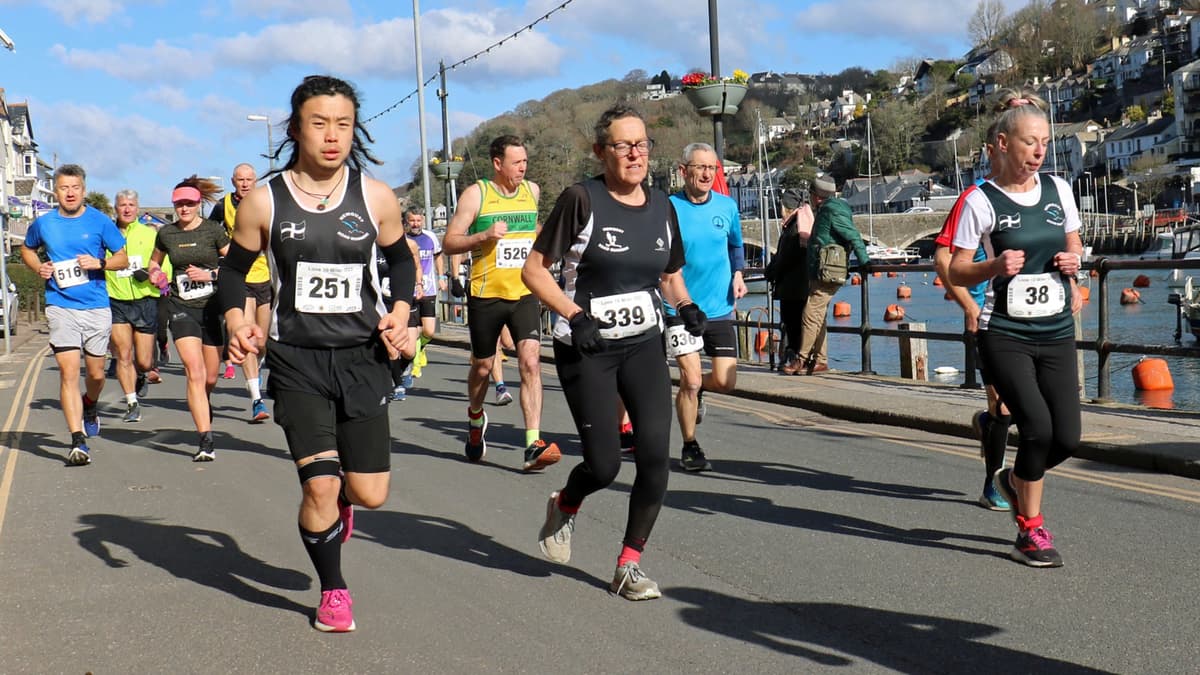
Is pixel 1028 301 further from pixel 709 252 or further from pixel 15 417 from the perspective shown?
pixel 15 417

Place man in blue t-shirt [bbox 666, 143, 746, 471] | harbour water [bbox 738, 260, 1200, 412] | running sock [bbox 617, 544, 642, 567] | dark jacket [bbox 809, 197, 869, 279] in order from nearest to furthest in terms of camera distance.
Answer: running sock [bbox 617, 544, 642, 567], man in blue t-shirt [bbox 666, 143, 746, 471], dark jacket [bbox 809, 197, 869, 279], harbour water [bbox 738, 260, 1200, 412]

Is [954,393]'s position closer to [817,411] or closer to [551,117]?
[817,411]

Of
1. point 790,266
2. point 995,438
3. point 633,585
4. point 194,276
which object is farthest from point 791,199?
point 633,585

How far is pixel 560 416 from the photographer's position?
11328 mm

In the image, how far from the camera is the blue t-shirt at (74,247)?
941cm

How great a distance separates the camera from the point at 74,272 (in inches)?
371

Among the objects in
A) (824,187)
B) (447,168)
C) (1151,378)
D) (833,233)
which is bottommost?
(1151,378)

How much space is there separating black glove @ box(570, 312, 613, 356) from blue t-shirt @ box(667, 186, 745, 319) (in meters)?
3.45

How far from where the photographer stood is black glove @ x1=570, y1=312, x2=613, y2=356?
5074mm

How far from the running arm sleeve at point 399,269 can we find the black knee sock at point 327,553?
88 cm

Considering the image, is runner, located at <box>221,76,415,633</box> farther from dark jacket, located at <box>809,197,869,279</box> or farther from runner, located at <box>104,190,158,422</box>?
dark jacket, located at <box>809,197,869,279</box>

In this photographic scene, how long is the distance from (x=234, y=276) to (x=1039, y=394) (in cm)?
336

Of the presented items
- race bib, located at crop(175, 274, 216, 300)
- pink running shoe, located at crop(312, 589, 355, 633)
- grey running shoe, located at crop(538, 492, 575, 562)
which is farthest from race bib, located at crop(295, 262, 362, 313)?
race bib, located at crop(175, 274, 216, 300)

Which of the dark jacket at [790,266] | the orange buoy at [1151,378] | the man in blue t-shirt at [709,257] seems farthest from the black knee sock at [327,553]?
the orange buoy at [1151,378]
